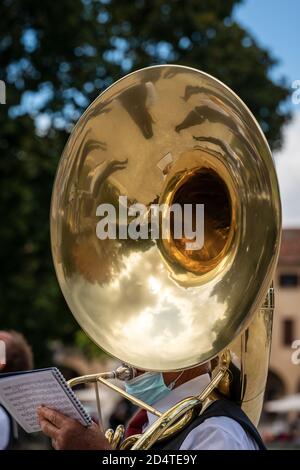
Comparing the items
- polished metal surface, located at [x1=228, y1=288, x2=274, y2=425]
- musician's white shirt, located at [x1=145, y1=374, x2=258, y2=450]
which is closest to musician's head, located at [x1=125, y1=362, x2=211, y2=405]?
polished metal surface, located at [x1=228, y1=288, x2=274, y2=425]

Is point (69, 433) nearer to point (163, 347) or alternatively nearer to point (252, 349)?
point (163, 347)

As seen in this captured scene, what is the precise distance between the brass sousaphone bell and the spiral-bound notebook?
0.23m

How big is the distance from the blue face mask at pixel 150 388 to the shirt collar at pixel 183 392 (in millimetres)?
15

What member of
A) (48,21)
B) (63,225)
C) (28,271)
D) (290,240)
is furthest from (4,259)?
(290,240)

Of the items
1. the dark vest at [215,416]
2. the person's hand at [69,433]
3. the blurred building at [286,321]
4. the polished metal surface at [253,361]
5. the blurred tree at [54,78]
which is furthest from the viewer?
the blurred building at [286,321]

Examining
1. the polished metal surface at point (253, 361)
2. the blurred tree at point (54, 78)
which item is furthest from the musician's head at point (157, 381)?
the blurred tree at point (54, 78)

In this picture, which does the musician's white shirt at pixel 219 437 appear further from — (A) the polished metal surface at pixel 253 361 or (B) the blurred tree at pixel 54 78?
(B) the blurred tree at pixel 54 78

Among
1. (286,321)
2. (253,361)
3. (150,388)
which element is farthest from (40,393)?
(286,321)

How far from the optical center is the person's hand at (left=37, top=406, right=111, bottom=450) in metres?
2.06

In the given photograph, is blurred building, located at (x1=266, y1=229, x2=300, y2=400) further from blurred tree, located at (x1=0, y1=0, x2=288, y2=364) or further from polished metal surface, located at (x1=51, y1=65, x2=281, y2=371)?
polished metal surface, located at (x1=51, y1=65, x2=281, y2=371)

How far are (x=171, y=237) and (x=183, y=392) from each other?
45 centimetres

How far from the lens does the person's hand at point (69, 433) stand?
2057mm

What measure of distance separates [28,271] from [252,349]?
10.1 metres

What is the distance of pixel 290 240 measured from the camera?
39594mm
